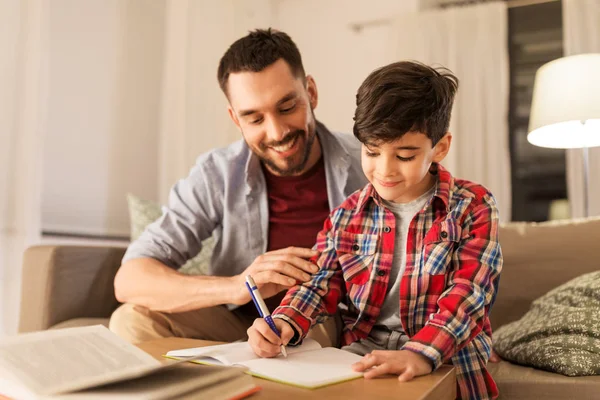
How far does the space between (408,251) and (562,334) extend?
423 mm

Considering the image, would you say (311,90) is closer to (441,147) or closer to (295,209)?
(295,209)

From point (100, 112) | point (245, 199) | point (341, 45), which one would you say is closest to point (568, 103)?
point (245, 199)

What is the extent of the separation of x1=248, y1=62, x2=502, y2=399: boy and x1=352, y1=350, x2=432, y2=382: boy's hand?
0.03 meters

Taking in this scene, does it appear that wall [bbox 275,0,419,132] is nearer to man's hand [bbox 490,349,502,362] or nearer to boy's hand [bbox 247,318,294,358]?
man's hand [bbox 490,349,502,362]

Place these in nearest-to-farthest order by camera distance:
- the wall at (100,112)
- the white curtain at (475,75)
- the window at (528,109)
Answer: the wall at (100,112)
the white curtain at (475,75)
the window at (528,109)

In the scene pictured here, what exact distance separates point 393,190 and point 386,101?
16cm

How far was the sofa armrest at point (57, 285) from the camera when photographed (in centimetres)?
168

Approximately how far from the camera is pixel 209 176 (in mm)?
1678

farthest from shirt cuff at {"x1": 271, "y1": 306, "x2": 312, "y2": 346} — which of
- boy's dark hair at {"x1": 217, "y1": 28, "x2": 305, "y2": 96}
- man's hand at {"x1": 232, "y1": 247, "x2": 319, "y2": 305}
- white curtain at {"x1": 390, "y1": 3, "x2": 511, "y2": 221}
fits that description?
white curtain at {"x1": 390, "y1": 3, "x2": 511, "y2": 221}

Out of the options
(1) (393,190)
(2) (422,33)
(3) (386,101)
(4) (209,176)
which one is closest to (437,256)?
(1) (393,190)

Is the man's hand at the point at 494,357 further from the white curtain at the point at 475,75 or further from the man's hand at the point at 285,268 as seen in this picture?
the white curtain at the point at 475,75

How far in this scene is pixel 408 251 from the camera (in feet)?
3.54

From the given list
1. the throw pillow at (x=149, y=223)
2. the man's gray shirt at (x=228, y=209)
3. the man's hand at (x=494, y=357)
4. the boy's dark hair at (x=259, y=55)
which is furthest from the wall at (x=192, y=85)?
the man's hand at (x=494, y=357)

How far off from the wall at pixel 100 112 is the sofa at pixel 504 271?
34.0 inches
